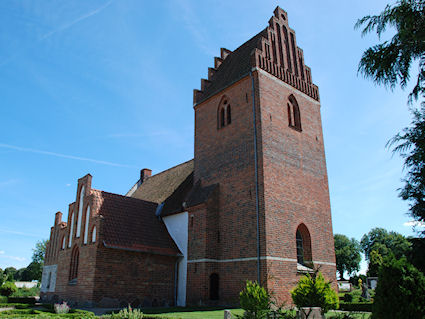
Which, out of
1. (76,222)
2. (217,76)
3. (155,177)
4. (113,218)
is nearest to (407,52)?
(217,76)

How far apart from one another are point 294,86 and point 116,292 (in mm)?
14385

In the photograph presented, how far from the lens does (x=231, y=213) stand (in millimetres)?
16812

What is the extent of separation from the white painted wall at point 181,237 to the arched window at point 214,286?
207cm

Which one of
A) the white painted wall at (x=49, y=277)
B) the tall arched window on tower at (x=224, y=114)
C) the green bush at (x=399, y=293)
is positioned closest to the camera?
the green bush at (x=399, y=293)

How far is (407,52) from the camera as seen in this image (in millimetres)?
8312

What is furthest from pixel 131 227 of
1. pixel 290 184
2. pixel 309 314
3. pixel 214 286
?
pixel 309 314

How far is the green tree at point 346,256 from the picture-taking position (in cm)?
6825

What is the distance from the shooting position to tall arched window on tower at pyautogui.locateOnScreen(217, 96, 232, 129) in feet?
62.4

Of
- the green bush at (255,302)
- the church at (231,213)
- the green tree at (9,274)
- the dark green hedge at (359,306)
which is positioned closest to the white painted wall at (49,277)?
the church at (231,213)

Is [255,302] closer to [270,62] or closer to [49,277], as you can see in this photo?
[270,62]

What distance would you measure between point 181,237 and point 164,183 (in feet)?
23.3

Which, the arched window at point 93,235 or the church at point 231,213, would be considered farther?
the arched window at point 93,235

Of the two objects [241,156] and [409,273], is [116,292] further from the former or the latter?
[409,273]

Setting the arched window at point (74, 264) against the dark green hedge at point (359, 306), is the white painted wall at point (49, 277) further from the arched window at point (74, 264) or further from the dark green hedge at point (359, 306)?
the dark green hedge at point (359, 306)
